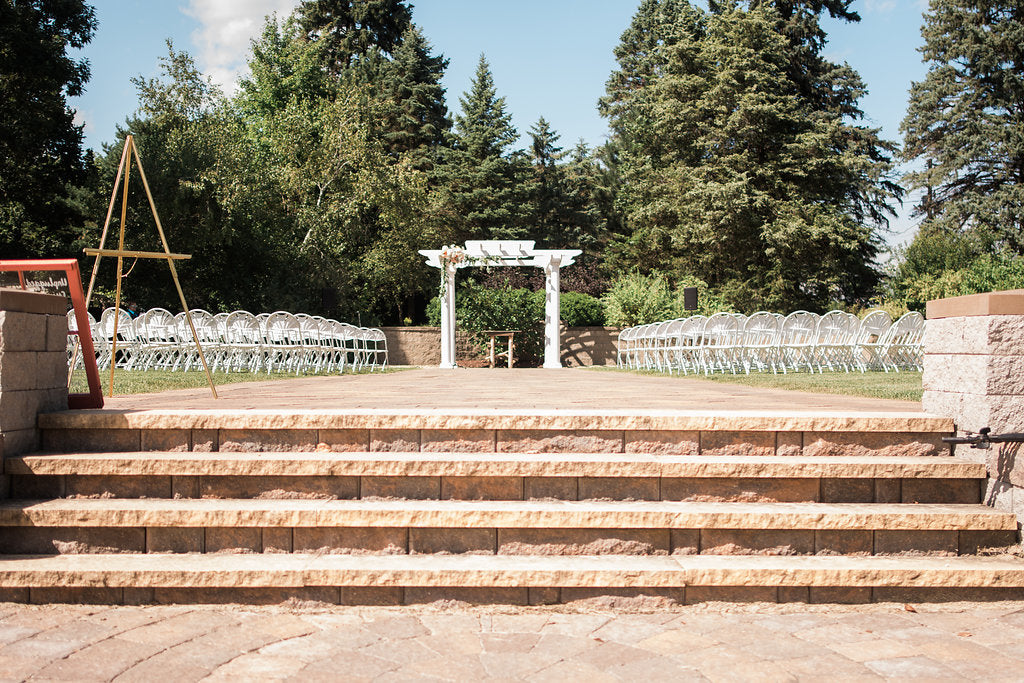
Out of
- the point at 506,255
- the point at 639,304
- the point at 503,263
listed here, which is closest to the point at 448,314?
the point at 503,263

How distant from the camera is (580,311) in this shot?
21.9 metres

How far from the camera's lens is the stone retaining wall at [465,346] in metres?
21.2

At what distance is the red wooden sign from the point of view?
12.7ft

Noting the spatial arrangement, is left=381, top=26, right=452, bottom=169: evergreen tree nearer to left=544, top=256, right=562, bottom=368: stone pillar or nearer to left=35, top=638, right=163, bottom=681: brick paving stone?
left=544, top=256, right=562, bottom=368: stone pillar

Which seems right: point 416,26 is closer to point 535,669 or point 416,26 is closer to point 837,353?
point 837,353

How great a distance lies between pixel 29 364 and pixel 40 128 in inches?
714

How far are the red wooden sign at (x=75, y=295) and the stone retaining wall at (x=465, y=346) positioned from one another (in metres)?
16.0

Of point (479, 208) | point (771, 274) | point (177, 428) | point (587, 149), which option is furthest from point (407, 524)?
point (587, 149)

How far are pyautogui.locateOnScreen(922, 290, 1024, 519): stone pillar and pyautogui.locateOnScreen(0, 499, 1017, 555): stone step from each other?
0.28 meters

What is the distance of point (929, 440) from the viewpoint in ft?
12.1

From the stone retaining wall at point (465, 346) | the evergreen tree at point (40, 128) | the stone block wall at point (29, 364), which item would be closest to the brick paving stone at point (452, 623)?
the stone block wall at point (29, 364)

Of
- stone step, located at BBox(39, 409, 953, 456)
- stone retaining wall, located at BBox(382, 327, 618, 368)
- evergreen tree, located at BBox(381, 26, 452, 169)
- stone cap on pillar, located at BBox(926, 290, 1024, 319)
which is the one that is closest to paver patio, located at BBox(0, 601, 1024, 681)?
stone step, located at BBox(39, 409, 953, 456)

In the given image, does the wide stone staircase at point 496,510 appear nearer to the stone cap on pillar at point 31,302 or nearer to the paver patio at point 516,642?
the paver patio at point 516,642

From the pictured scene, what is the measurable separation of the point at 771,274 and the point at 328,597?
23005 millimetres
